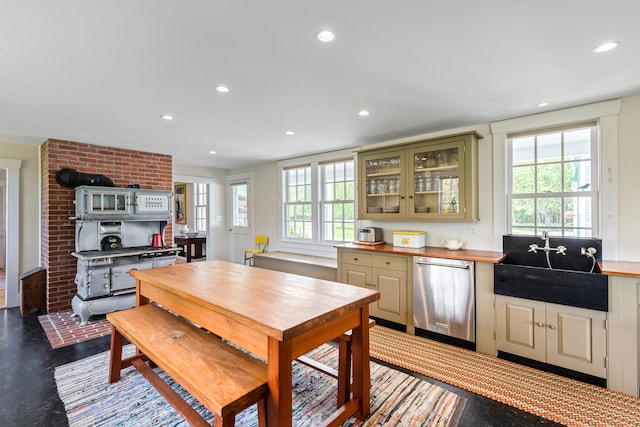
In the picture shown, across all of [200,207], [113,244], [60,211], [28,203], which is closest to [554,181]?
[113,244]

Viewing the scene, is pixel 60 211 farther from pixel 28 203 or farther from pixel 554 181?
pixel 554 181

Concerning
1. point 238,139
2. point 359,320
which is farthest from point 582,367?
point 238,139

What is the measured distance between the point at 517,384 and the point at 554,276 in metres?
0.91

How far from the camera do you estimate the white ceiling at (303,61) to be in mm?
1517

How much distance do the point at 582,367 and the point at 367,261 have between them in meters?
2.07

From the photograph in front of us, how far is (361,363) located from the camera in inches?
75.0

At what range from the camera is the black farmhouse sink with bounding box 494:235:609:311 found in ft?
7.66

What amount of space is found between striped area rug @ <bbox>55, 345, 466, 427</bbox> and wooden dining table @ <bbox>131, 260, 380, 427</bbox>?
0.26 metres

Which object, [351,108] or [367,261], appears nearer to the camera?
[351,108]

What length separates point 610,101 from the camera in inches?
106

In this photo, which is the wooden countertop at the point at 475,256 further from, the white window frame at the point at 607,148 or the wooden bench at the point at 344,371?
the wooden bench at the point at 344,371

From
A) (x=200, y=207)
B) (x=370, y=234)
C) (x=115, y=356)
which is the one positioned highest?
(x=200, y=207)

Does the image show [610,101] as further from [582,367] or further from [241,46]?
[241,46]

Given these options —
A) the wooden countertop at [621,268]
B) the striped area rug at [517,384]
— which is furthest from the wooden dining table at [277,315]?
the wooden countertop at [621,268]
